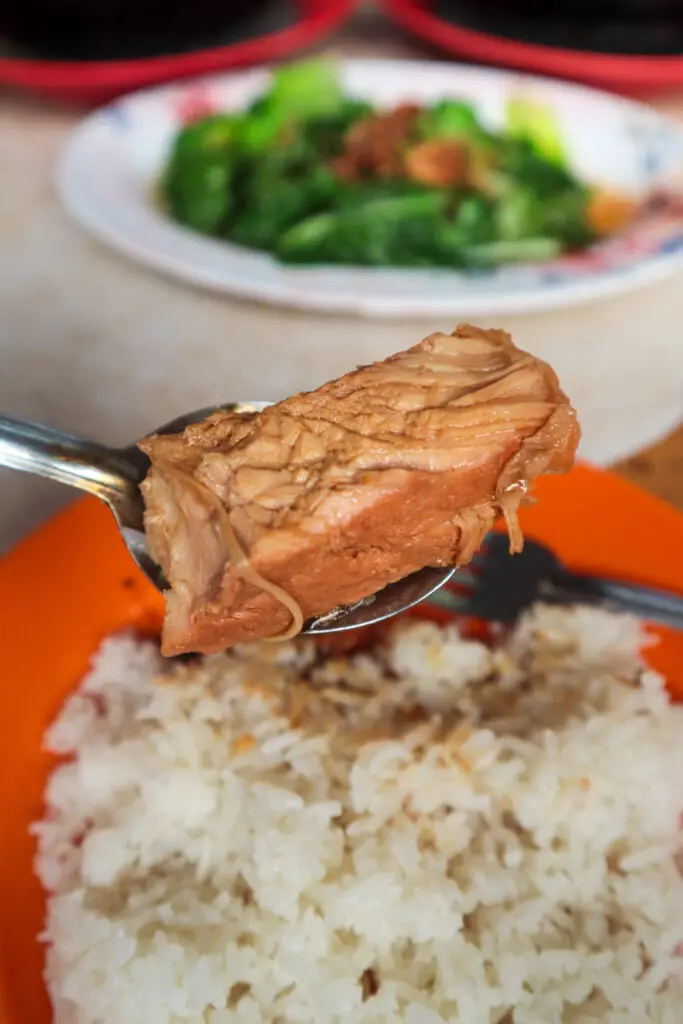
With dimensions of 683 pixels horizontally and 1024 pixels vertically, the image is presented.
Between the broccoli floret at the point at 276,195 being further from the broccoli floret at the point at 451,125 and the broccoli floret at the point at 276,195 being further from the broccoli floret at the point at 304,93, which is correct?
the broccoli floret at the point at 451,125

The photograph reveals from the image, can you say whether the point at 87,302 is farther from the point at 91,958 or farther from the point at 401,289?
the point at 91,958

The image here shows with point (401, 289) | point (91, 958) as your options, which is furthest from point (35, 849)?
point (401, 289)

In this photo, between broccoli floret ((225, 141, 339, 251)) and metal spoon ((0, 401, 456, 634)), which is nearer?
metal spoon ((0, 401, 456, 634))

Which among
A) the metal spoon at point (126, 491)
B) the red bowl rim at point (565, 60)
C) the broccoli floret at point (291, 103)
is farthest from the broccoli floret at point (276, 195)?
the metal spoon at point (126, 491)

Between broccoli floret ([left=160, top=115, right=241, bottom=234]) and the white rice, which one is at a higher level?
broccoli floret ([left=160, top=115, right=241, bottom=234])

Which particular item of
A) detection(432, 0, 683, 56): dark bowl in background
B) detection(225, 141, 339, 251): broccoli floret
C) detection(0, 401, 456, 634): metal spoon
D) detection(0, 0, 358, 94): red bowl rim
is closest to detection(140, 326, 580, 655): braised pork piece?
detection(0, 401, 456, 634): metal spoon

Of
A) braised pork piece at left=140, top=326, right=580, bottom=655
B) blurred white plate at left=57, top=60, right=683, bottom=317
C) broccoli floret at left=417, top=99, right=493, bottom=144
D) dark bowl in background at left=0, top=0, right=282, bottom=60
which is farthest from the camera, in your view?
dark bowl in background at left=0, top=0, right=282, bottom=60

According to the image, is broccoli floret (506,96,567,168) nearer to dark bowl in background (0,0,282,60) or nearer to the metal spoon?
dark bowl in background (0,0,282,60)

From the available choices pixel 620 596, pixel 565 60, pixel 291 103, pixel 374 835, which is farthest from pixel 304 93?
pixel 374 835

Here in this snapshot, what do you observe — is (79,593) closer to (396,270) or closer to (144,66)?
(396,270)
